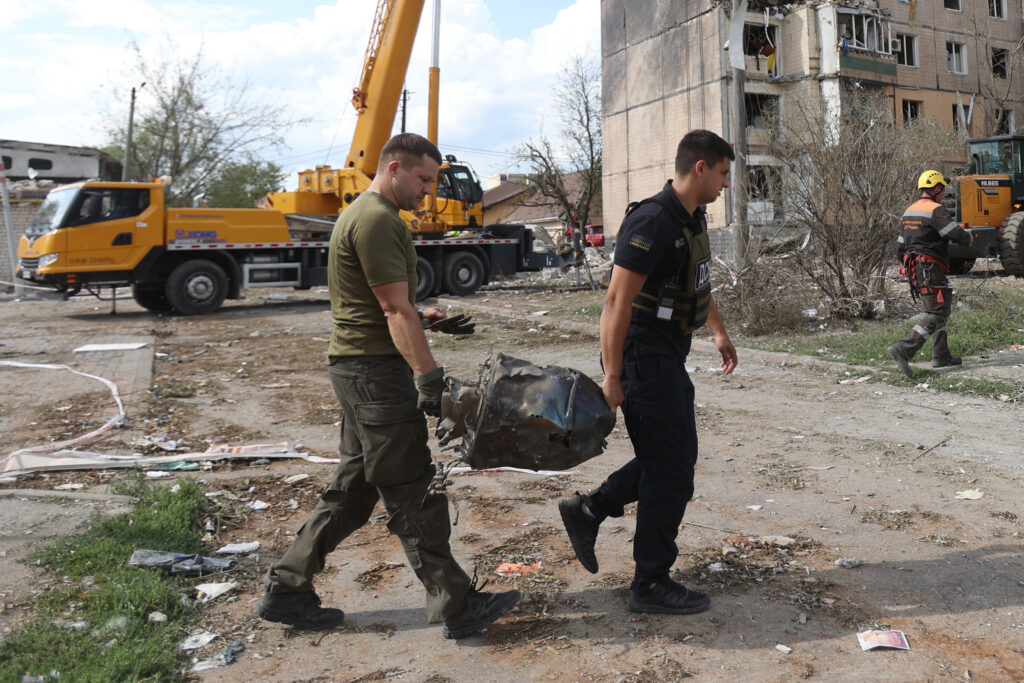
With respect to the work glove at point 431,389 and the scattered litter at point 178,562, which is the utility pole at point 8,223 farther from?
the work glove at point 431,389

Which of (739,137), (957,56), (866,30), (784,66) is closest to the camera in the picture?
(739,137)

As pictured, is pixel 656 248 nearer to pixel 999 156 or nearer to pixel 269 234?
pixel 269 234

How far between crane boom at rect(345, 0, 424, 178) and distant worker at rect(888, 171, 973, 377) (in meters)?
12.5

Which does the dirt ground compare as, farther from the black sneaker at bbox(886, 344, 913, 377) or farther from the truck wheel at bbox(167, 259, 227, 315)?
the truck wheel at bbox(167, 259, 227, 315)

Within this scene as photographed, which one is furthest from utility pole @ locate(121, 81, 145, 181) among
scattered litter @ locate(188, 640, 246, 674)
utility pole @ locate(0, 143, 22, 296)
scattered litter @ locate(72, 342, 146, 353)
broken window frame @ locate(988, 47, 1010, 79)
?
broken window frame @ locate(988, 47, 1010, 79)

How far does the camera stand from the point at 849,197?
10281 mm

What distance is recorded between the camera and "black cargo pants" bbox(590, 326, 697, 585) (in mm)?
3105

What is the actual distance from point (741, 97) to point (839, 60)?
931 inches

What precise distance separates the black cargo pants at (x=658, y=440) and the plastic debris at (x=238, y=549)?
1.92 meters

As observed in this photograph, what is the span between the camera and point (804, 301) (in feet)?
34.2

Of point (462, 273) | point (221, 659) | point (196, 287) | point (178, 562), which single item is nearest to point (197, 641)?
point (221, 659)

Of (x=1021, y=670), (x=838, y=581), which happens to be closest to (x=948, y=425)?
(x=838, y=581)

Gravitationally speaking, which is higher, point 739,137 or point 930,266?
point 739,137

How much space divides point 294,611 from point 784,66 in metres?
33.2
